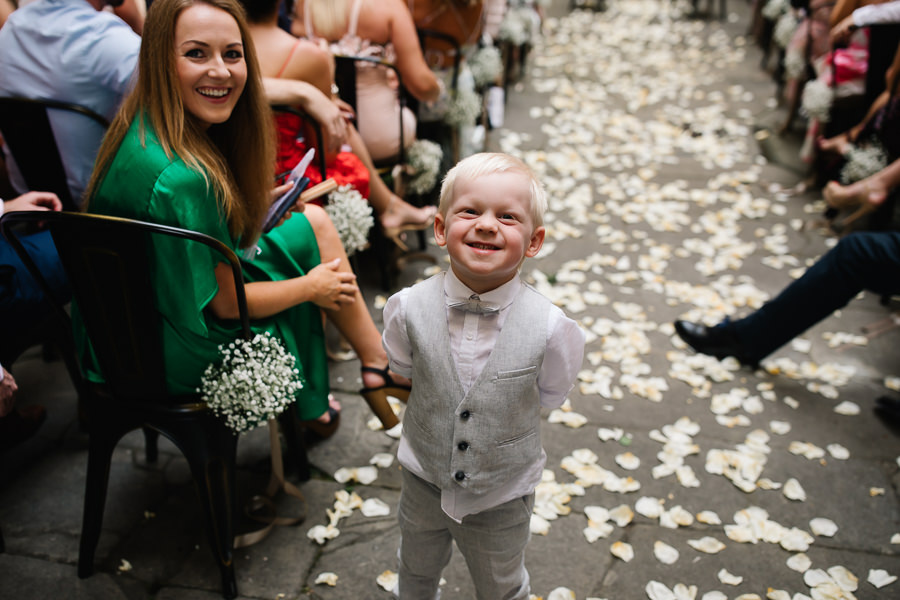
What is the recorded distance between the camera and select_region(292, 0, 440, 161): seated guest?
312 centimetres

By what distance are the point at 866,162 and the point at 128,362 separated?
A: 12.4 ft

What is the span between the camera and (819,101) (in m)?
4.16

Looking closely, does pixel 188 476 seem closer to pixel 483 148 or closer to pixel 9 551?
pixel 9 551

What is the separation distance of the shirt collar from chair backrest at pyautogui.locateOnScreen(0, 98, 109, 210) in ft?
5.50

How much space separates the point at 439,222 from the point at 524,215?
0.19m

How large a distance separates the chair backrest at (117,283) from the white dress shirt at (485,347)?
51 cm

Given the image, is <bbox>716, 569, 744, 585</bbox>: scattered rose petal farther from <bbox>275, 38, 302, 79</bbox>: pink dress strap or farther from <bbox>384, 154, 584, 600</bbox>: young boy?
<bbox>275, 38, 302, 79</bbox>: pink dress strap

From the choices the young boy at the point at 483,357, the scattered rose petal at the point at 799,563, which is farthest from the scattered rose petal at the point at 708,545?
the young boy at the point at 483,357

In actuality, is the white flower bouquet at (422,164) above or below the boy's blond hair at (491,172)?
below

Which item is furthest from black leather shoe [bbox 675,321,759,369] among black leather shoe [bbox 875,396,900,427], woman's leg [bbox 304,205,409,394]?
woman's leg [bbox 304,205,409,394]

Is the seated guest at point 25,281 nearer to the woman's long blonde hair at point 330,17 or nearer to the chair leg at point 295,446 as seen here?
the chair leg at point 295,446

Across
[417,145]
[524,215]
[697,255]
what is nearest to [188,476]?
[524,215]

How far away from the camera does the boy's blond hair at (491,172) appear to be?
4.20 ft

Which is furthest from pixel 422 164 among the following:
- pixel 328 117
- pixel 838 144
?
pixel 838 144
